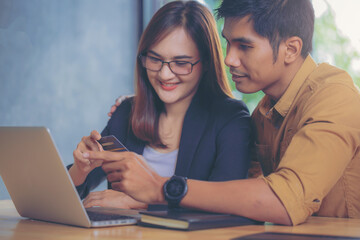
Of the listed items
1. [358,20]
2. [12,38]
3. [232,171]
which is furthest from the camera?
[12,38]

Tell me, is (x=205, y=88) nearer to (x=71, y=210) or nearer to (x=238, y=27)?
(x=238, y=27)

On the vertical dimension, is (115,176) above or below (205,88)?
below

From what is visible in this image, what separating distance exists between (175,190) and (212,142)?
722 millimetres

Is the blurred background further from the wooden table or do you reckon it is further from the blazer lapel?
the wooden table

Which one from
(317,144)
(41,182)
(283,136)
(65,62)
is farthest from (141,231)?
(65,62)

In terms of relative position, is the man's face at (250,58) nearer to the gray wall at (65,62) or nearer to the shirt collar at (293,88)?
the shirt collar at (293,88)

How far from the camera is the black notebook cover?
3.60ft

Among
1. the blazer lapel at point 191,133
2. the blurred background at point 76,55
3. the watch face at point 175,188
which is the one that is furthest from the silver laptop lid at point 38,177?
the blurred background at point 76,55

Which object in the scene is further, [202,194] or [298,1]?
[298,1]

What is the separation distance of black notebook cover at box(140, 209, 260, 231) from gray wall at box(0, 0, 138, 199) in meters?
2.68

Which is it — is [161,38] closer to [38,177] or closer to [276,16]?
[276,16]

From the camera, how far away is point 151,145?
→ 2088 millimetres

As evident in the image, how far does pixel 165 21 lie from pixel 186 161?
23.4 inches

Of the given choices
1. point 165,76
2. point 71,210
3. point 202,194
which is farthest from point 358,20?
point 71,210
